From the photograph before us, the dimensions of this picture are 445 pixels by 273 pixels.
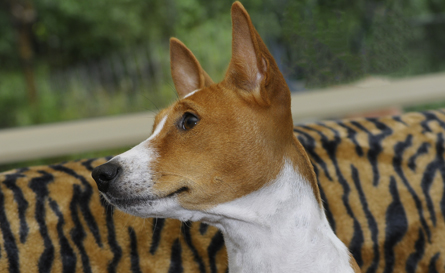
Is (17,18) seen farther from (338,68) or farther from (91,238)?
(91,238)

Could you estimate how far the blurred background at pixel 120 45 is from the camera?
2.69 m

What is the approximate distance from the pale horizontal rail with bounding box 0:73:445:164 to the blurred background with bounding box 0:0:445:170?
15.8 inches

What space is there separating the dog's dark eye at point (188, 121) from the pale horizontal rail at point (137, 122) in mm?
1043

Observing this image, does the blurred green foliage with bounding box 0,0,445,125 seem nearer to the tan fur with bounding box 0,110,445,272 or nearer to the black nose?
the tan fur with bounding box 0,110,445,272

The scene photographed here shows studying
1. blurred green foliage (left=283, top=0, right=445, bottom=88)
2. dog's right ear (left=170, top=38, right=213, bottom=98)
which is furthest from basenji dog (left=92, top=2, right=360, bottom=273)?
blurred green foliage (left=283, top=0, right=445, bottom=88)

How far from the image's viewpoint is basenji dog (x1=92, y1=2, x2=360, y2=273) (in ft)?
2.97

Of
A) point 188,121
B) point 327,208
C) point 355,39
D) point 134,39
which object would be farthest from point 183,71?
point 134,39

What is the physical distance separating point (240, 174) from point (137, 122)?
125cm

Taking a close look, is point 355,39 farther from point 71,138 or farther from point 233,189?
point 233,189

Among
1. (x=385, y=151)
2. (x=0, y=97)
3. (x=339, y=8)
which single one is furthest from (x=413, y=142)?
(x=0, y=97)

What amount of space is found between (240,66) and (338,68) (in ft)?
4.85

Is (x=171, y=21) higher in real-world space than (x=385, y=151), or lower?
higher

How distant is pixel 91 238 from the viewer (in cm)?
117

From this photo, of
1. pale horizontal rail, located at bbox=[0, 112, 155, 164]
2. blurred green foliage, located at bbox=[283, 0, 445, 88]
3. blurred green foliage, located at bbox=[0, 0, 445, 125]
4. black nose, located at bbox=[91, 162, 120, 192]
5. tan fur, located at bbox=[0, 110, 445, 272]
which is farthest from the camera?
blurred green foliage, located at bbox=[0, 0, 445, 125]
